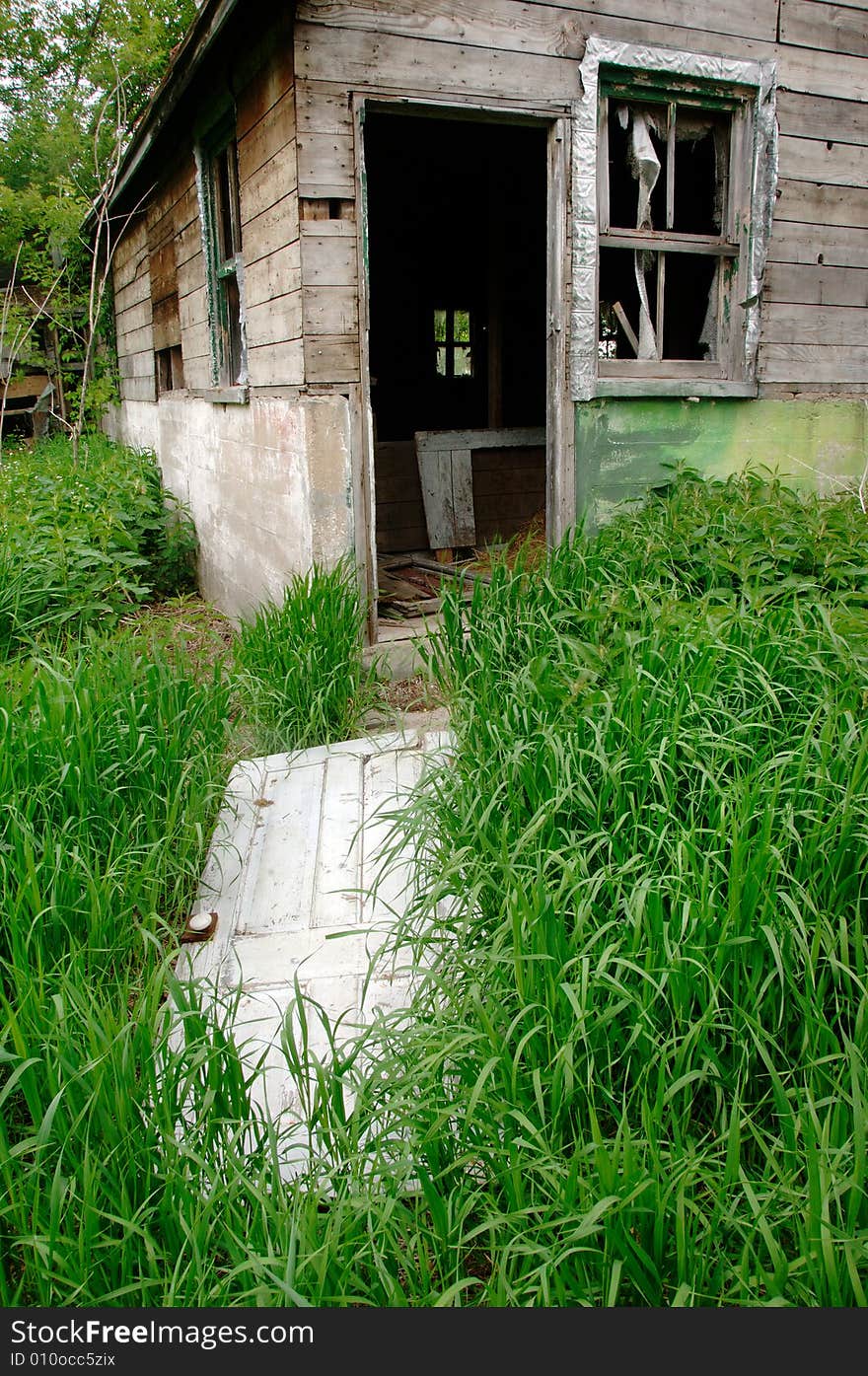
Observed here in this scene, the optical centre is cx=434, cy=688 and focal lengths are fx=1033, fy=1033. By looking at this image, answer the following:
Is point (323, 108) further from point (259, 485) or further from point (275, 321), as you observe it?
point (259, 485)

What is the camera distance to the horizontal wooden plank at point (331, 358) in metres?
4.66

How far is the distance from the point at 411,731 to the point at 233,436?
2642 mm

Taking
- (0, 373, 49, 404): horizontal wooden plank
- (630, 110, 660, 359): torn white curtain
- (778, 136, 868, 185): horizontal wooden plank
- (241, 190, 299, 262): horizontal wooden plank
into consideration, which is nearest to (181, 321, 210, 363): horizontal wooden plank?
(241, 190, 299, 262): horizontal wooden plank

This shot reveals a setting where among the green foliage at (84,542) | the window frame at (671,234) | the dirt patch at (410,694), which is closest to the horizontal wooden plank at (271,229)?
the window frame at (671,234)

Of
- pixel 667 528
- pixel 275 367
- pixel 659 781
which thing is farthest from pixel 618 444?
pixel 659 781

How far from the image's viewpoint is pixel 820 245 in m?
5.95

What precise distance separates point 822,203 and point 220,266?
3.66 meters

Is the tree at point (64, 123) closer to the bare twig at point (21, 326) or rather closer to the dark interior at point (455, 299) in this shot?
the bare twig at point (21, 326)

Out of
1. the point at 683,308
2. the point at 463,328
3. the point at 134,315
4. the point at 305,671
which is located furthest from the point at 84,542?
the point at 463,328

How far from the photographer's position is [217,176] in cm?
659

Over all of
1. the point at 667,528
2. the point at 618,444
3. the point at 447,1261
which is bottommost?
the point at 447,1261

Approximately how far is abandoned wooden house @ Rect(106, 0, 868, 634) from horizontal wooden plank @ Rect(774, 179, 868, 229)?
0.05 ft

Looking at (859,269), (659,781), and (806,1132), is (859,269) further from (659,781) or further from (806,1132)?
(806,1132)

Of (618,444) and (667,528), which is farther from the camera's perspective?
(618,444)
